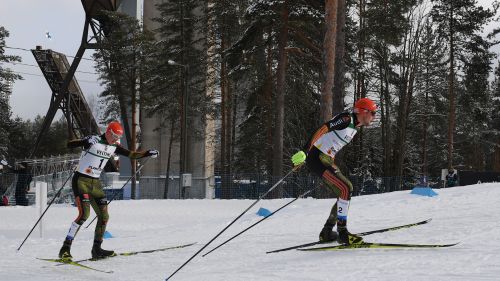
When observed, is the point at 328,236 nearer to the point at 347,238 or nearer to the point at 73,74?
the point at 347,238

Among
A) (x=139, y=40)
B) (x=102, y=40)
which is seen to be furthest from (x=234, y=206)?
(x=102, y=40)

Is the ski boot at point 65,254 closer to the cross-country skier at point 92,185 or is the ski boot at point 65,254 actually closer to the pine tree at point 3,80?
the cross-country skier at point 92,185

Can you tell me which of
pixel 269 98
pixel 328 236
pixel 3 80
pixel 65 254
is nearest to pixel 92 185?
pixel 65 254

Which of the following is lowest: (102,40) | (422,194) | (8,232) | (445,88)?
(8,232)

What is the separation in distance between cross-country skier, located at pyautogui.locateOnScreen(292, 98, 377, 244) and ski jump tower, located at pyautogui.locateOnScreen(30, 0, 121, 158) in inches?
1126

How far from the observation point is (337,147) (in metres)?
7.10

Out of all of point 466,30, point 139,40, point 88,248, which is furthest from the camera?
point 466,30

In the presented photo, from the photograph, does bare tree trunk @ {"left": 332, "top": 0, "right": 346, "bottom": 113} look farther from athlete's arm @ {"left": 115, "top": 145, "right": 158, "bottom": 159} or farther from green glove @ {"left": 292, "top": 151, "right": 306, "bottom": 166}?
green glove @ {"left": 292, "top": 151, "right": 306, "bottom": 166}

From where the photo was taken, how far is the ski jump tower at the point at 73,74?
3316cm

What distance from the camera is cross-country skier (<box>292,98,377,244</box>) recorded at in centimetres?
693

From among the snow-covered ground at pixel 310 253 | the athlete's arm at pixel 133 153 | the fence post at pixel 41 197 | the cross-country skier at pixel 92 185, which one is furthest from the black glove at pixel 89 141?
the fence post at pixel 41 197

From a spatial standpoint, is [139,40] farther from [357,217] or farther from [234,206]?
[357,217]

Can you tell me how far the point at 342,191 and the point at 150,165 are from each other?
37886 millimetres

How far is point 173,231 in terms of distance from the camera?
11672mm
